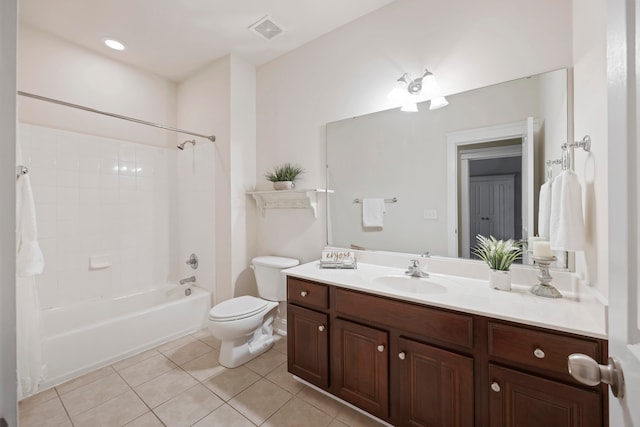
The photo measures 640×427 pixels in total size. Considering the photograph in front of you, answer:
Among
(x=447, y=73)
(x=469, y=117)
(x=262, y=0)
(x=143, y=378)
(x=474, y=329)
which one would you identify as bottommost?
(x=143, y=378)

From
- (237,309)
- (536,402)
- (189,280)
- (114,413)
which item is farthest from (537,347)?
(189,280)

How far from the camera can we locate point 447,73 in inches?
68.7

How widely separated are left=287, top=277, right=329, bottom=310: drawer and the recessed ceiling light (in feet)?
8.74

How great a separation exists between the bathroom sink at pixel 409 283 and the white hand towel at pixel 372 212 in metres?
0.45

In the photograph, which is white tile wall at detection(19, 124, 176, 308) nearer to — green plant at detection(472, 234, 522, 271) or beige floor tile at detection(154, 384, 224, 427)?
beige floor tile at detection(154, 384, 224, 427)

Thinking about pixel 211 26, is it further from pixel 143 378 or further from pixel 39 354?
pixel 143 378

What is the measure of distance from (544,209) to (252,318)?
1.99 metres

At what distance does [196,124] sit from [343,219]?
2036 mm

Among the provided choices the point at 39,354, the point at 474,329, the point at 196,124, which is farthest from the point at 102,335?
the point at 474,329

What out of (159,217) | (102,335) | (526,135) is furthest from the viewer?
(159,217)

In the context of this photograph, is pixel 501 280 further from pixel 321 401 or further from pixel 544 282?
pixel 321 401

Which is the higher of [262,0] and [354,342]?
[262,0]

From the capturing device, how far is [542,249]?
4.33 ft

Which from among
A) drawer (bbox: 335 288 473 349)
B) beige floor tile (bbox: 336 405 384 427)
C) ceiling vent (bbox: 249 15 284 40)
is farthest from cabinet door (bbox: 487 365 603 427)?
ceiling vent (bbox: 249 15 284 40)
